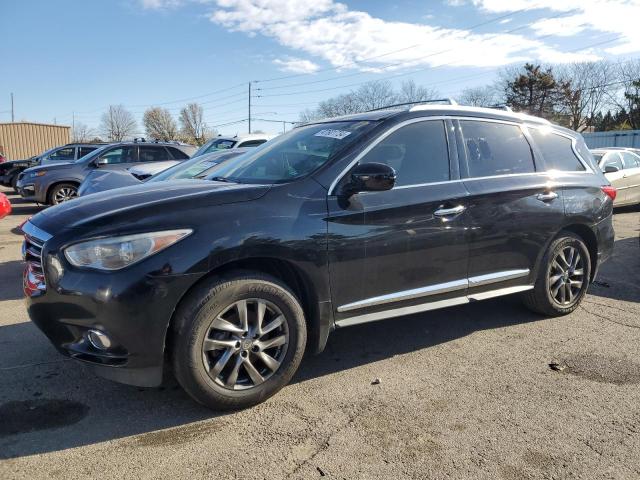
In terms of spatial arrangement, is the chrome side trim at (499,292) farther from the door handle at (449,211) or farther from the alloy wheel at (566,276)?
the door handle at (449,211)

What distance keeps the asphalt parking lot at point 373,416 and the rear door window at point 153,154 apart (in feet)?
29.4

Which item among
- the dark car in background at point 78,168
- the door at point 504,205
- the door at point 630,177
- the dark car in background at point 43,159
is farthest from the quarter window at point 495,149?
the dark car in background at point 43,159

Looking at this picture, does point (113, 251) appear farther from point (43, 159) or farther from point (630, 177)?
point (43, 159)

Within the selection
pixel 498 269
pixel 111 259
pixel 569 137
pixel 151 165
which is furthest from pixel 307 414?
pixel 151 165

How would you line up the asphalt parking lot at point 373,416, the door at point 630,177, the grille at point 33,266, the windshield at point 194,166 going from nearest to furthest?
the asphalt parking lot at point 373,416 → the grille at point 33,266 → the windshield at point 194,166 → the door at point 630,177

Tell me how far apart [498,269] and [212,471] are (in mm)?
2694

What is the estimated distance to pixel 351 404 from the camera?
317 cm

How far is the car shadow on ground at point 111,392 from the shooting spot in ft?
9.26

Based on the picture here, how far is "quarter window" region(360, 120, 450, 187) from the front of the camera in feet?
12.0

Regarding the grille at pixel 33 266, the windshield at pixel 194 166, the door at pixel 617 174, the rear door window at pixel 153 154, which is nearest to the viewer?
the grille at pixel 33 266

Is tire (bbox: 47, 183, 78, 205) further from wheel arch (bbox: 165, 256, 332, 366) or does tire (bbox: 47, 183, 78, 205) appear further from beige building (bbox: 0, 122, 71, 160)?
beige building (bbox: 0, 122, 71, 160)

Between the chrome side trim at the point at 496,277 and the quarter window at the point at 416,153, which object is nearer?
the quarter window at the point at 416,153

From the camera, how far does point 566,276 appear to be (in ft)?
15.4

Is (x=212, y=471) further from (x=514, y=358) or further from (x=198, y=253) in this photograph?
(x=514, y=358)
